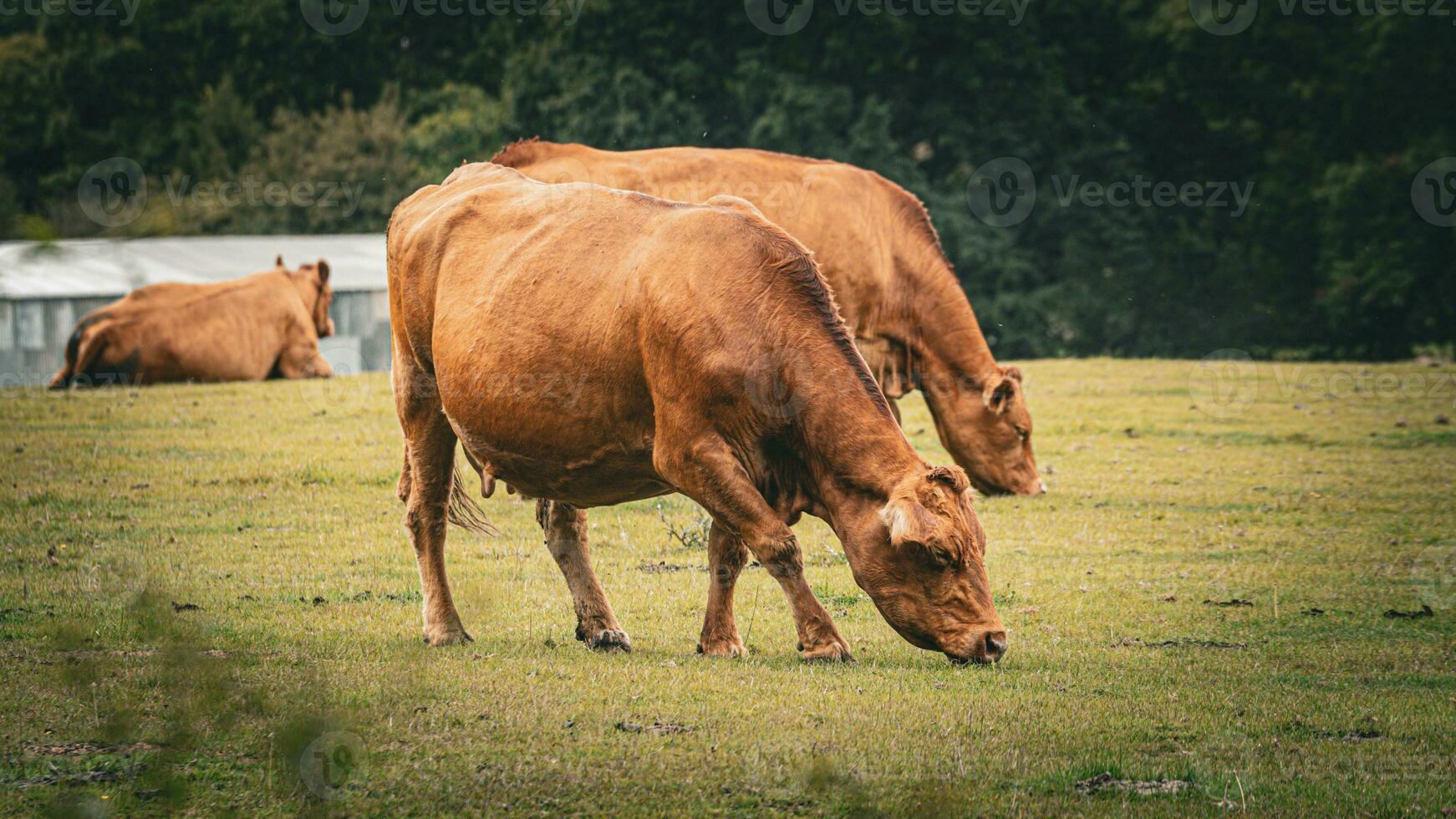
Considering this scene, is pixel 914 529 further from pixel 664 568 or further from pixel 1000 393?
pixel 1000 393

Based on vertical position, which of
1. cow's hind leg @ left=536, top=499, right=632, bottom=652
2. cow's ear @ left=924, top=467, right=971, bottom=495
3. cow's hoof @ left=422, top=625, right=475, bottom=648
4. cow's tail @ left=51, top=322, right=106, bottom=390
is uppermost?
cow's ear @ left=924, top=467, right=971, bottom=495

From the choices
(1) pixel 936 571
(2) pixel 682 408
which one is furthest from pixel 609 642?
(1) pixel 936 571

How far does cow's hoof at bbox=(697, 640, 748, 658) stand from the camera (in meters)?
7.94

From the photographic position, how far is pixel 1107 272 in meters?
44.8

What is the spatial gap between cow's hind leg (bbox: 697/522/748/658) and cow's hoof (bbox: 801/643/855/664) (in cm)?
45

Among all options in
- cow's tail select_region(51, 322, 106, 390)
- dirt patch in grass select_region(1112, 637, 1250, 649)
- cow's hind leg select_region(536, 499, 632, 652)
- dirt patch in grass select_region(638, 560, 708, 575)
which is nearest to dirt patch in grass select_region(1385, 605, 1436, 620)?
dirt patch in grass select_region(1112, 637, 1250, 649)

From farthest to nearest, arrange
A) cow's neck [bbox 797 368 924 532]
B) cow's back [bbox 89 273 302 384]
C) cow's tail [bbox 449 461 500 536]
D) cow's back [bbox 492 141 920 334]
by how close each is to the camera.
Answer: cow's back [bbox 89 273 302 384], cow's back [bbox 492 141 920 334], cow's tail [bbox 449 461 500 536], cow's neck [bbox 797 368 924 532]

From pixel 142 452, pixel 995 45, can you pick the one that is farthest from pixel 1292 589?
pixel 995 45

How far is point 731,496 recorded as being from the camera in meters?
7.43

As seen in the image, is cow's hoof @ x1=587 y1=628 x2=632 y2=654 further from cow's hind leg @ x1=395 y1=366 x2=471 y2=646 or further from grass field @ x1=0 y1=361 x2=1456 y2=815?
cow's hind leg @ x1=395 y1=366 x2=471 y2=646

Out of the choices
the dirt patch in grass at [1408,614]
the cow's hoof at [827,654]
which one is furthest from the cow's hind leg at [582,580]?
the dirt patch in grass at [1408,614]

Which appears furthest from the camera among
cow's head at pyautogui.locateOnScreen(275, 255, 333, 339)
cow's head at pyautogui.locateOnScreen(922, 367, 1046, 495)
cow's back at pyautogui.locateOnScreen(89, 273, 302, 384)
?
cow's head at pyautogui.locateOnScreen(275, 255, 333, 339)

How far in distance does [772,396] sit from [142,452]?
10094 millimetres

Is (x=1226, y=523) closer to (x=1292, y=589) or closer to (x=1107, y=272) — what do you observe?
(x=1292, y=589)
